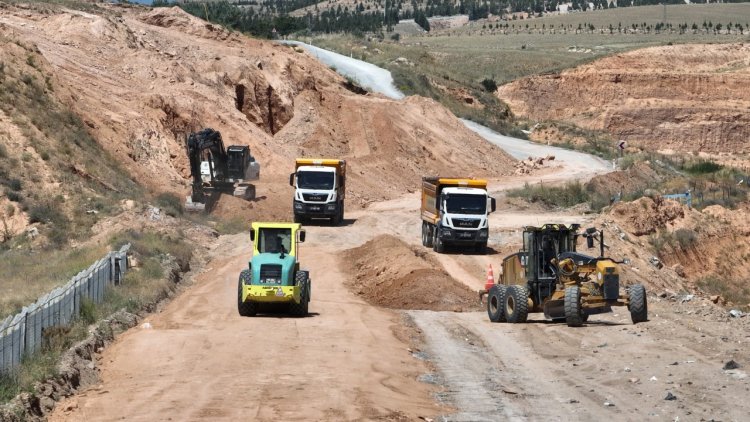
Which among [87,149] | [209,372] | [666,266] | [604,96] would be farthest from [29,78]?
[604,96]

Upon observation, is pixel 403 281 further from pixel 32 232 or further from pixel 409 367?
pixel 32 232

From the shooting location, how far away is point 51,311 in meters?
20.5

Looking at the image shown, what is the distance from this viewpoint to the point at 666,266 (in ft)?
152

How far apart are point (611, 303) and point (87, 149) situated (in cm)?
3084

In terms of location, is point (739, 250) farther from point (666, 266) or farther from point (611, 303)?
point (611, 303)

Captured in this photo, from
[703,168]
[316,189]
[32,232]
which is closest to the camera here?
[32,232]

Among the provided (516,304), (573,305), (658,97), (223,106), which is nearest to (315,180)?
(223,106)

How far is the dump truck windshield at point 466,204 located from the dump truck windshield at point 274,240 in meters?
15.2

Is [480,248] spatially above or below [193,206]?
below

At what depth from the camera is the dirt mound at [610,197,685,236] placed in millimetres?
48969

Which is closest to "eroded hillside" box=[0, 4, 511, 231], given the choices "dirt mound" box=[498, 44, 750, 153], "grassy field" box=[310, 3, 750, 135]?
"grassy field" box=[310, 3, 750, 135]

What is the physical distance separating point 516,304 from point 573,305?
1.68 meters

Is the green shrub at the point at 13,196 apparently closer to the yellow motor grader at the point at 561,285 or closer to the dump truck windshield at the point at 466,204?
the dump truck windshield at the point at 466,204

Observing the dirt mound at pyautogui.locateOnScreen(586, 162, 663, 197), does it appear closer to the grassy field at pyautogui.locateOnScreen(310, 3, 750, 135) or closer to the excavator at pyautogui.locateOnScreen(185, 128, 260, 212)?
the excavator at pyautogui.locateOnScreen(185, 128, 260, 212)
